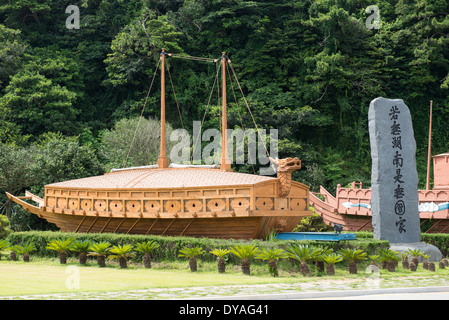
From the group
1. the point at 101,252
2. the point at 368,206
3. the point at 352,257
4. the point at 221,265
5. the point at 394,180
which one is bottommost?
the point at 221,265

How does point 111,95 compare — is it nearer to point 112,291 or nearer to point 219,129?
point 219,129

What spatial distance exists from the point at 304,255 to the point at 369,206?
37.3 ft

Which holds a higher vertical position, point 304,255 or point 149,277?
point 304,255

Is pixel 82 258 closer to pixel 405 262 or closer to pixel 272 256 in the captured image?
pixel 272 256

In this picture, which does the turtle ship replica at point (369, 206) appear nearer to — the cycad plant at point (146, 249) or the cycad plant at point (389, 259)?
the cycad plant at point (389, 259)

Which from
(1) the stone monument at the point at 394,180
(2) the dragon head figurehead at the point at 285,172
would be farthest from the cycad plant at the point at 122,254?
(1) the stone monument at the point at 394,180

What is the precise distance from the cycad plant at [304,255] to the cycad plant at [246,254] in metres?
0.93

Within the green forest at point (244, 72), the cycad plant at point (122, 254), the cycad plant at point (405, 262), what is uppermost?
the green forest at point (244, 72)

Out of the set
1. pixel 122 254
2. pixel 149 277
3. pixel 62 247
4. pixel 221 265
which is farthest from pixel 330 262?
pixel 62 247

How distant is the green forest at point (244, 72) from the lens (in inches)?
1443

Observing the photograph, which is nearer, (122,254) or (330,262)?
(330,262)

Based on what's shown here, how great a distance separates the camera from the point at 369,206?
2411cm

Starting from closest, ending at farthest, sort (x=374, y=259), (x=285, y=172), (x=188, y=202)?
(x=374, y=259) → (x=285, y=172) → (x=188, y=202)

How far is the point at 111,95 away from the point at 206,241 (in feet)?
104
